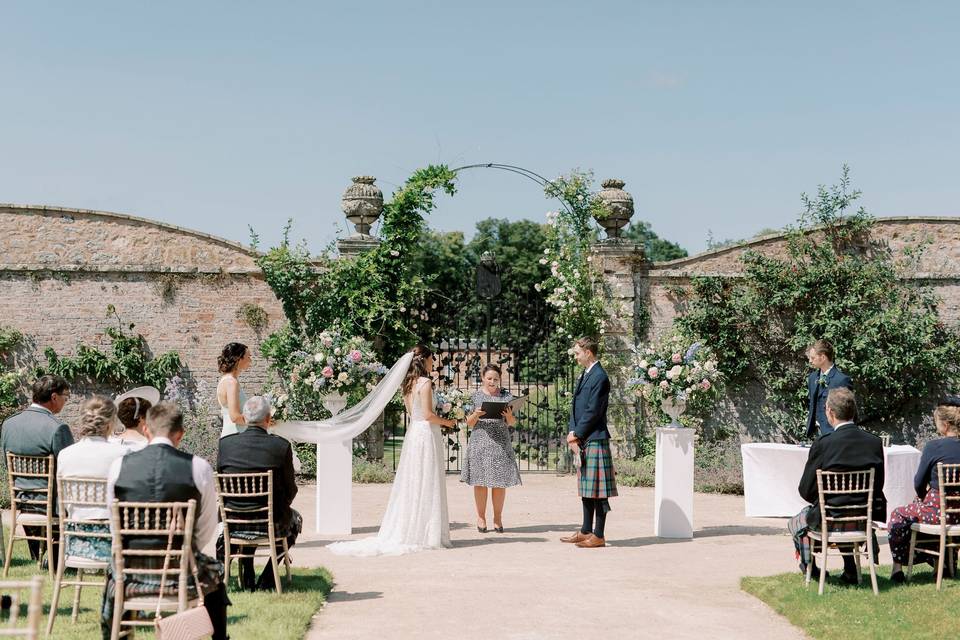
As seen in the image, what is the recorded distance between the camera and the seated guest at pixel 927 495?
724 centimetres

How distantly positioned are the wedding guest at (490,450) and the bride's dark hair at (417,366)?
→ 2.12 ft

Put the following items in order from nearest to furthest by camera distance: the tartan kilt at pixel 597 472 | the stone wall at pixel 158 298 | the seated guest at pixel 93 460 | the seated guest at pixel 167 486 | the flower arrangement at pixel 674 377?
the seated guest at pixel 167 486 < the seated guest at pixel 93 460 < the tartan kilt at pixel 597 472 < the flower arrangement at pixel 674 377 < the stone wall at pixel 158 298

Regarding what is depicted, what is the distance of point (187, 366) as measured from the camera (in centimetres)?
1364

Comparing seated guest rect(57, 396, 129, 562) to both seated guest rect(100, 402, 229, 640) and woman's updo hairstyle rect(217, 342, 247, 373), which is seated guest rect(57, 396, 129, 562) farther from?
woman's updo hairstyle rect(217, 342, 247, 373)

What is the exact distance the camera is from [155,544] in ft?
16.9

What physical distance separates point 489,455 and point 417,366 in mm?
1153

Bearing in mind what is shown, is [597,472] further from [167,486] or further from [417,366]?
[167,486]

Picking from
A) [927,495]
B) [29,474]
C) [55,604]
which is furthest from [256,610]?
[927,495]

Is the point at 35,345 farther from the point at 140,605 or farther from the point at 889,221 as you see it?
the point at 889,221

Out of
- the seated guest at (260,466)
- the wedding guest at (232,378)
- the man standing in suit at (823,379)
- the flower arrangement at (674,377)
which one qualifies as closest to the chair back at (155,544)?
the seated guest at (260,466)

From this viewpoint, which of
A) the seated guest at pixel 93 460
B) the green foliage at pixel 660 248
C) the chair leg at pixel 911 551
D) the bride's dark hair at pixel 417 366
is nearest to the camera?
the seated guest at pixel 93 460

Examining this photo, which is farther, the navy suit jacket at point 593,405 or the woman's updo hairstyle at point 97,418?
the navy suit jacket at point 593,405

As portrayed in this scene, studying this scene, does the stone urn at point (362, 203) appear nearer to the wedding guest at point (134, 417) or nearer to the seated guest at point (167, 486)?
the wedding guest at point (134, 417)

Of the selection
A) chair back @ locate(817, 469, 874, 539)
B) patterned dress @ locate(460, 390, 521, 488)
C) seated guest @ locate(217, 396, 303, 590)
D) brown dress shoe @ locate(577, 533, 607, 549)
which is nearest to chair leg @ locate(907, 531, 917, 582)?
chair back @ locate(817, 469, 874, 539)
